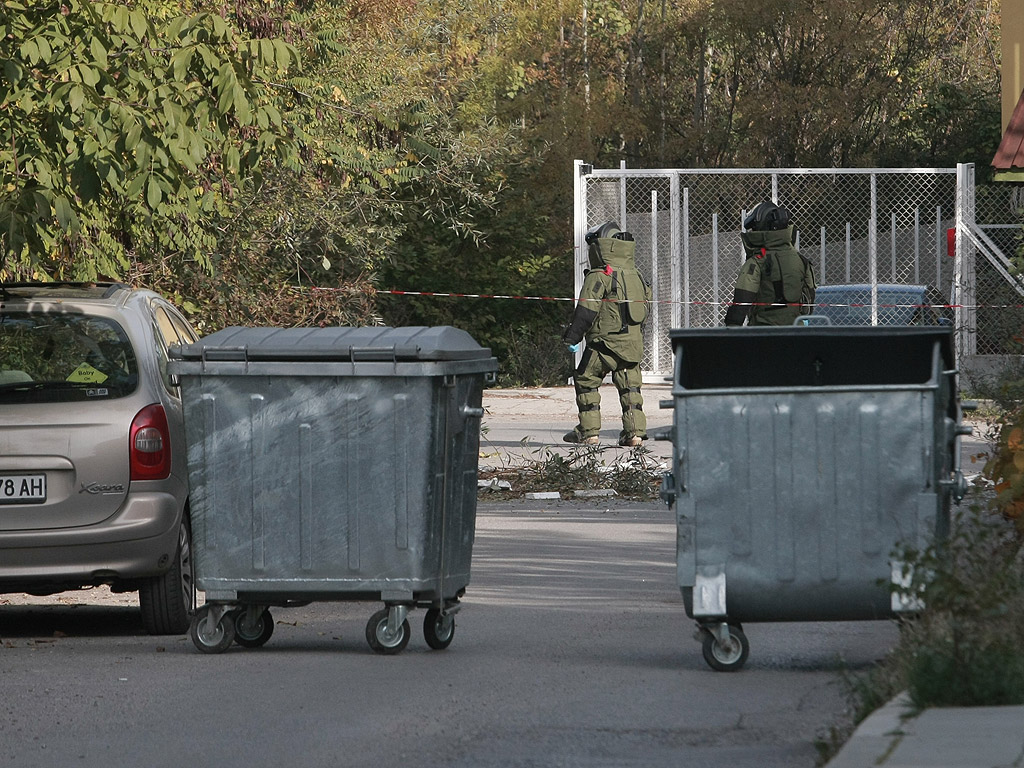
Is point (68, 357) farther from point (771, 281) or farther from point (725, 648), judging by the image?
→ point (771, 281)

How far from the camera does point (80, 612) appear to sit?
8547mm

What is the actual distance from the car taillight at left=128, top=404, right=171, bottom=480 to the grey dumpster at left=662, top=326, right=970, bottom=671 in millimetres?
2223

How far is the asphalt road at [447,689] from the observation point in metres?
5.25

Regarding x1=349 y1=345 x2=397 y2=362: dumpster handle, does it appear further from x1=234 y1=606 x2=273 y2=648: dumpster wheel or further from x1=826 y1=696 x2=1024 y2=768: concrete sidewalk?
x1=826 y1=696 x2=1024 y2=768: concrete sidewalk

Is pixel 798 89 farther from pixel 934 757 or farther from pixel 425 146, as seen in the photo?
pixel 934 757

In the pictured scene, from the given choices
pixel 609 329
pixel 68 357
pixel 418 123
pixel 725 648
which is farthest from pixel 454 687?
pixel 418 123

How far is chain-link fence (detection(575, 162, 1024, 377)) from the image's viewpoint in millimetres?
20703

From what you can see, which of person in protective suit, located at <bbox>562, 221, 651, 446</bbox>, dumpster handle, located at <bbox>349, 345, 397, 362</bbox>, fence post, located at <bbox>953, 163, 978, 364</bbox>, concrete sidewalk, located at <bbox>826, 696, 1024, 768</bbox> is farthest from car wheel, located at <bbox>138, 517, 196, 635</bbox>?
fence post, located at <bbox>953, 163, 978, 364</bbox>

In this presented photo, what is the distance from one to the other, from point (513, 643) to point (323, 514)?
40.9 inches

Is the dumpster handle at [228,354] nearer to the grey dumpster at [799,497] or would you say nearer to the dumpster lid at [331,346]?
the dumpster lid at [331,346]

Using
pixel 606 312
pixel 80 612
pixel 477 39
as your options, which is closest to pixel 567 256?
pixel 477 39

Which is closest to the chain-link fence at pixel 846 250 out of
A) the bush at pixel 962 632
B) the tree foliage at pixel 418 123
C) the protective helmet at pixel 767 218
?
the tree foliage at pixel 418 123

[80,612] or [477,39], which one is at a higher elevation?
[477,39]

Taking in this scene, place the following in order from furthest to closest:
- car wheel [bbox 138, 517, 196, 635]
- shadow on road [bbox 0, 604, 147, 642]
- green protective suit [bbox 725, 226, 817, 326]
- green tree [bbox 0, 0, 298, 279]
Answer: green protective suit [bbox 725, 226, 817, 326]
green tree [bbox 0, 0, 298, 279]
shadow on road [bbox 0, 604, 147, 642]
car wheel [bbox 138, 517, 196, 635]
